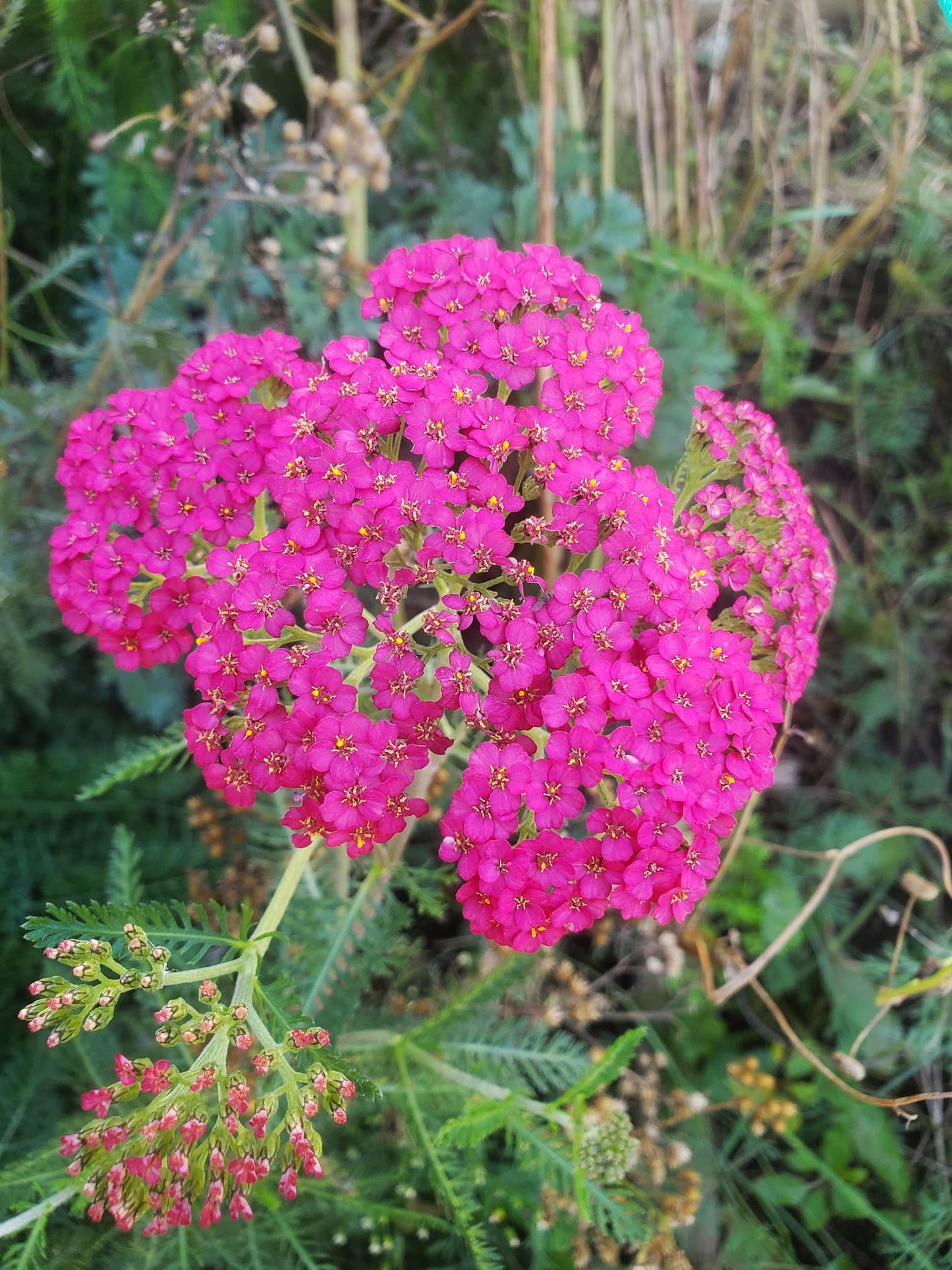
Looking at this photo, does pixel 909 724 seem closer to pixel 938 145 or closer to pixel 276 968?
pixel 938 145

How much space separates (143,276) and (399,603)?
1581mm

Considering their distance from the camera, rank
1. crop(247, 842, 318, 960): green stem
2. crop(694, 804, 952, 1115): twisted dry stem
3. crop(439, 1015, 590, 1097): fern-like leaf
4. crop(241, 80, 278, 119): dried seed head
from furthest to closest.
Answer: crop(241, 80, 278, 119): dried seed head < crop(439, 1015, 590, 1097): fern-like leaf < crop(694, 804, 952, 1115): twisted dry stem < crop(247, 842, 318, 960): green stem

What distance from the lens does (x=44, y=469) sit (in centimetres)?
241

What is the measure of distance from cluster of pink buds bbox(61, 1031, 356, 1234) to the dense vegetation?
0.41m

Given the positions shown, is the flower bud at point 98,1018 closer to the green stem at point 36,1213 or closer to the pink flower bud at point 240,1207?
the pink flower bud at point 240,1207

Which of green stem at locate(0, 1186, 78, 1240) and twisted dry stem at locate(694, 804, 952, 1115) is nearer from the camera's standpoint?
green stem at locate(0, 1186, 78, 1240)

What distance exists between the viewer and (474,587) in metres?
1.38

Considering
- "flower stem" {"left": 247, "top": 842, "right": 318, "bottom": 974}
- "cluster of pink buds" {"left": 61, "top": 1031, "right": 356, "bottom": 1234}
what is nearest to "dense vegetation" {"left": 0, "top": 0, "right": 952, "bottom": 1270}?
"flower stem" {"left": 247, "top": 842, "right": 318, "bottom": 974}

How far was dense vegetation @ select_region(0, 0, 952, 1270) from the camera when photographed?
6.46 ft

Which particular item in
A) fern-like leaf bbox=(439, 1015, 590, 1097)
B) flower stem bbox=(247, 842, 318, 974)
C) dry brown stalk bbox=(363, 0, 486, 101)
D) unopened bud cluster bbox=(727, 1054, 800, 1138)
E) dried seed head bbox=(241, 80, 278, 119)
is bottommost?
unopened bud cluster bbox=(727, 1054, 800, 1138)

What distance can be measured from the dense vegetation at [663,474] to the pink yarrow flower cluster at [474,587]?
499mm

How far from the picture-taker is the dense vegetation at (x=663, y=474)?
1.97 metres

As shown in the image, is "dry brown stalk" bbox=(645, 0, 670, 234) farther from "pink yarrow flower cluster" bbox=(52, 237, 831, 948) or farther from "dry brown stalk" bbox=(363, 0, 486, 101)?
"pink yarrow flower cluster" bbox=(52, 237, 831, 948)

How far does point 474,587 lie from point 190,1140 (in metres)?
0.85
